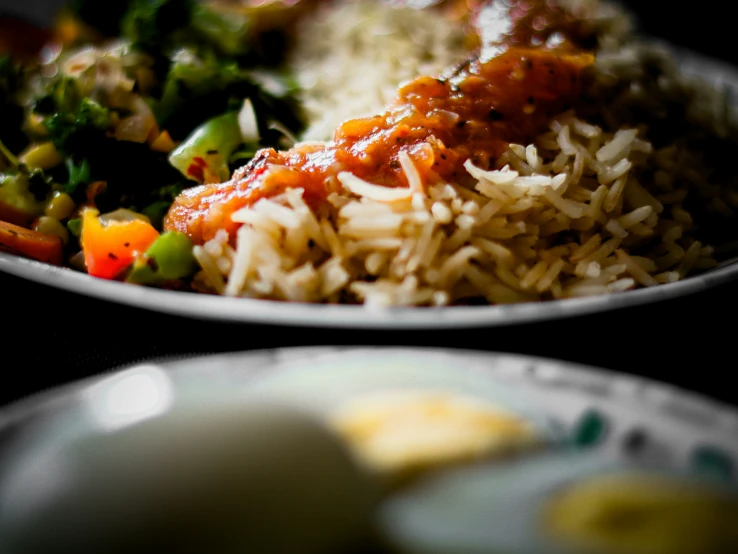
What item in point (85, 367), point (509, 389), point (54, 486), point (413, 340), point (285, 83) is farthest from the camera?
point (285, 83)

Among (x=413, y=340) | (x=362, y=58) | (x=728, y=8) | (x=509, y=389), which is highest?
(x=509, y=389)

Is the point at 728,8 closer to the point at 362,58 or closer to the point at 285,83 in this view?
the point at 362,58

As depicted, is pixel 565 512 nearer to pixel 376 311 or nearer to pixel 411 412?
pixel 411 412

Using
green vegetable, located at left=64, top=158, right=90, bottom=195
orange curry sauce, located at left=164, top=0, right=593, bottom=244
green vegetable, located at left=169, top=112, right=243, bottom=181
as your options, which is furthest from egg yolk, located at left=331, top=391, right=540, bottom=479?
green vegetable, located at left=64, top=158, right=90, bottom=195

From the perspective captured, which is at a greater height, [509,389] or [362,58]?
[509,389]

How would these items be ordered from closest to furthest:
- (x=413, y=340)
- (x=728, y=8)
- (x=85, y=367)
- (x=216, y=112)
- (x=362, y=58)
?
(x=413, y=340)
(x=85, y=367)
(x=216, y=112)
(x=362, y=58)
(x=728, y=8)

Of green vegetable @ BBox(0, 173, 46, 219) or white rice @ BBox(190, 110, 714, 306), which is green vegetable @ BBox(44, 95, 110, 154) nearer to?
green vegetable @ BBox(0, 173, 46, 219)

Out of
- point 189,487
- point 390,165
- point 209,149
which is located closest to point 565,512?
point 189,487

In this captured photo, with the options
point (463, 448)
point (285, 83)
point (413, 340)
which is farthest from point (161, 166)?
point (463, 448)
